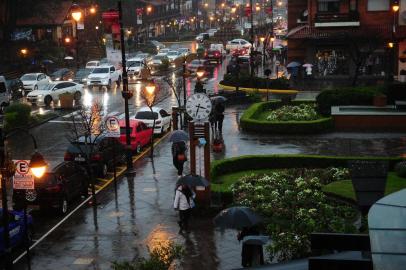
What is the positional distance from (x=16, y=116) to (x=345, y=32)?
2667 cm

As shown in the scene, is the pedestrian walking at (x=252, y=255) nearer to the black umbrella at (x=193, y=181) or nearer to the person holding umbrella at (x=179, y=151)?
the black umbrella at (x=193, y=181)

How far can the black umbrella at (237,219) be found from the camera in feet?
50.5

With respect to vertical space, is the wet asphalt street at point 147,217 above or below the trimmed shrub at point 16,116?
below

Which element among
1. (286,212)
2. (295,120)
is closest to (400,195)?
(286,212)

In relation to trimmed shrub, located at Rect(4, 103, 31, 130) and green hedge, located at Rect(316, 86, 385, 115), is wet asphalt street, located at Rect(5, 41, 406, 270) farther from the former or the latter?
trimmed shrub, located at Rect(4, 103, 31, 130)

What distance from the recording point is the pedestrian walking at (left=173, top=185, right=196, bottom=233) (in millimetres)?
18578

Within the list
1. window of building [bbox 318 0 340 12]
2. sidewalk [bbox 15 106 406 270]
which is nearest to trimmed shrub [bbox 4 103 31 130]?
sidewalk [bbox 15 106 406 270]

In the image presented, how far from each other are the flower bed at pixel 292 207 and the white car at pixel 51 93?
24677 mm

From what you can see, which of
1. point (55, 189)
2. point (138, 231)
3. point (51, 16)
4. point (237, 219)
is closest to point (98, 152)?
point (55, 189)

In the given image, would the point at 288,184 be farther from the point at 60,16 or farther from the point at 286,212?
the point at 60,16

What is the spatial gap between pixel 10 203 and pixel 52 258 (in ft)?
19.2

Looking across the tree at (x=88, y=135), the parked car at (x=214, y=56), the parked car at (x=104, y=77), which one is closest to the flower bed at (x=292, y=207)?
the tree at (x=88, y=135)

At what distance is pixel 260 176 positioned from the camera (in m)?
22.7

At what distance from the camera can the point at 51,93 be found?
146ft
